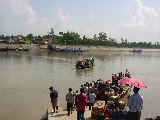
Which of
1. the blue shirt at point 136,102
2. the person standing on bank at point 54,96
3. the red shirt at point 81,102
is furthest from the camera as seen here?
the person standing on bank at point 54,96

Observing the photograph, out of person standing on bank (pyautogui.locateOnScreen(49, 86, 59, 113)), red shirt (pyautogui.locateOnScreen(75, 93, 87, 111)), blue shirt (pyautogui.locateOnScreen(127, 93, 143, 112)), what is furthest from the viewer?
person standing on bank (pyautogui.locateOnScreen(49, 86, 59, 113))

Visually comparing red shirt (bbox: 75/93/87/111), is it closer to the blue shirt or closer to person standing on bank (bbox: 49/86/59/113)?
the blue shirt

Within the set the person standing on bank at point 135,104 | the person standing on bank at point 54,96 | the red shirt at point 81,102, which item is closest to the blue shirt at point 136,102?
the person standing on bank at point 135,104

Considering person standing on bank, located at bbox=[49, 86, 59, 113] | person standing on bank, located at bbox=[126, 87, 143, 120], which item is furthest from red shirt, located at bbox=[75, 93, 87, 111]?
person standing on bank, located at bbox=[49, 86, 59, 113]

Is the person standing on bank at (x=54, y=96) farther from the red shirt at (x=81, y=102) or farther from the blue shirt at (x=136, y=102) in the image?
the blue shirt at (x=136, y=102)

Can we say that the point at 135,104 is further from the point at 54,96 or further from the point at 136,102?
the point at 54,96

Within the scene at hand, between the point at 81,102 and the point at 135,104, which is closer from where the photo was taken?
the point at 135,104

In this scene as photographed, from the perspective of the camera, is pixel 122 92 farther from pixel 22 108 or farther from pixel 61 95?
pixel 22 108

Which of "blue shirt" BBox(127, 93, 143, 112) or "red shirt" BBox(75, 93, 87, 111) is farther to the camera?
"red shirt" BBox(75, 93, 87, 111)

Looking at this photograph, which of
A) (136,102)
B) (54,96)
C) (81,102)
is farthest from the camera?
(54,96)

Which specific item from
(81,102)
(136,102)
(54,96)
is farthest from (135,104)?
(54,96)

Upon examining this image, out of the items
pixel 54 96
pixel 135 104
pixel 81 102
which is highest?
pixel 135 104

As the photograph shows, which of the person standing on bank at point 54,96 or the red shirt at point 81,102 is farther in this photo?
the person standing on bank at point 54,96

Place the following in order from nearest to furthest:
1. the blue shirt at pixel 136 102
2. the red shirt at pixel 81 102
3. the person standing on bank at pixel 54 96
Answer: the blue shirt at pixel 136 102 < the red shirt at pixel 81 102 < the person standing on bank at pixel 54 96
